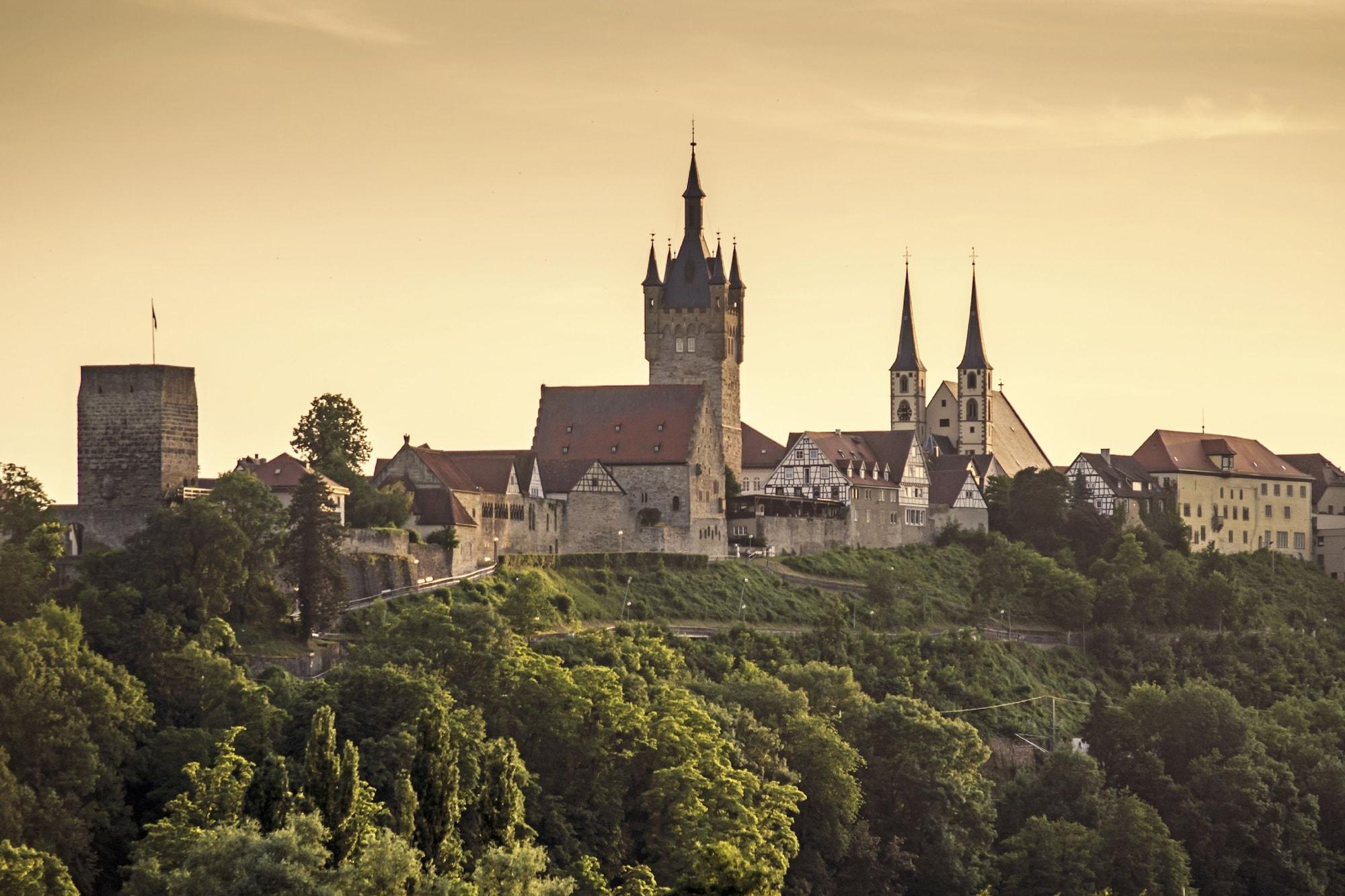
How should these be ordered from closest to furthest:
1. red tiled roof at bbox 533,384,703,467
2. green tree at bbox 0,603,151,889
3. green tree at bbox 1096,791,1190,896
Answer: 1. green tree at bbox 0,603,151,889
2. green tree at bbox 1096,791,1190,896
3. red tiled roof at bbox 533,384,703,467

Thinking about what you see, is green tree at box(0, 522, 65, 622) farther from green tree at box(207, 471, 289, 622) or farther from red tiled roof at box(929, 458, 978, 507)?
red tiled roof at box(929, 458, 978, 507)

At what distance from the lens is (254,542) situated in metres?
86.2

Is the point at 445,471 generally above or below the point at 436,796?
above

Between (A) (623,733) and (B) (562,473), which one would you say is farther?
(B) (562,473)

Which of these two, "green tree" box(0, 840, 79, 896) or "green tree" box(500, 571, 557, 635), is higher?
"green tree" box(500, 571, 557, 635)

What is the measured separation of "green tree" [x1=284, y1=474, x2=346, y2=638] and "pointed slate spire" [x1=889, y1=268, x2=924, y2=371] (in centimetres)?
6964

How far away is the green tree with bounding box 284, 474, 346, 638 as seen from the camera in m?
87.4

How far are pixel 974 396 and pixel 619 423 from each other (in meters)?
39.6

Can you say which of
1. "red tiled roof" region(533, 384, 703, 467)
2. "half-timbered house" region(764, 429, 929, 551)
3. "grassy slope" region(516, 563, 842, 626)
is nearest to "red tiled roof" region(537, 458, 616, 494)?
"red tiled roof" region(533, 384, 703, 467)

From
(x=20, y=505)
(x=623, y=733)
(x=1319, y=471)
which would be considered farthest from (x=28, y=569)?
(x=1319, y=471)

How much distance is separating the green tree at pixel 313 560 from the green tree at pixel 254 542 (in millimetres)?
749

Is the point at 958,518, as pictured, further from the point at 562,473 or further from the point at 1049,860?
the point at 1049,860

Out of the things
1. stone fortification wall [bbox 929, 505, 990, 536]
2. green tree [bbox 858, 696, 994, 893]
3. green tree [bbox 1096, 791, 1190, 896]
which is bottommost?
green tree [bbox 1096, 791, 1190, 896]

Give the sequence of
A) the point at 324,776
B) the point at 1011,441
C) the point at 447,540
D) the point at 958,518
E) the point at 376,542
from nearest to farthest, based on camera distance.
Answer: the point at 324,776 → the point at 376,542 → the point at 447,540 → the point at 958,518 → the point at 1011,441
